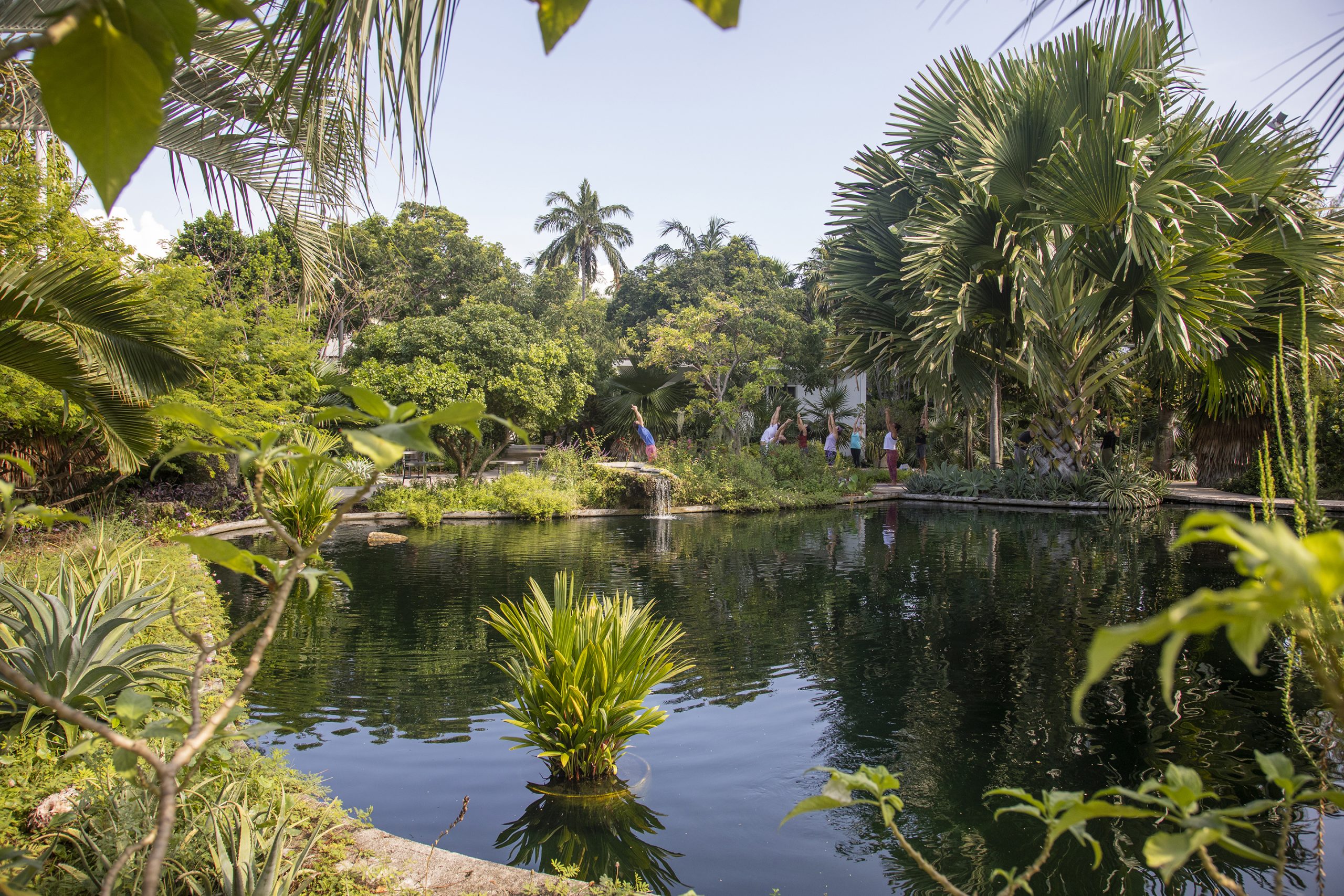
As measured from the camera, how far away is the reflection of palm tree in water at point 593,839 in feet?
10.2

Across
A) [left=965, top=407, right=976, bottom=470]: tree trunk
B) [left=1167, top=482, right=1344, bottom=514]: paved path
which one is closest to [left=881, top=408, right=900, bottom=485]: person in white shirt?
[left=965, top=407, right=976, bottom=470]: tree trunk

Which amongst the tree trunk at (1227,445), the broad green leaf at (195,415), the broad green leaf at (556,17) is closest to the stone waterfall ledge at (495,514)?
the tree trunk at (1227,445)

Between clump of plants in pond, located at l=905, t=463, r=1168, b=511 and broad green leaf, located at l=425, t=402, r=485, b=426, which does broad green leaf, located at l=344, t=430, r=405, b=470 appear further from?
clump of plants in pond, located at l=905, t=463, r=1168, b=511

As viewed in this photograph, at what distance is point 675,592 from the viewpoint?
7.82 metres

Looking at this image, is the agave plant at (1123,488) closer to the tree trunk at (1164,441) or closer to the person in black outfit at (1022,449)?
the person in black outfit at (1022,449)

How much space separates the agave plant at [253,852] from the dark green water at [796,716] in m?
0.89

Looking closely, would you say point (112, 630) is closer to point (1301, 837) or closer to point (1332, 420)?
point (1301, 837)

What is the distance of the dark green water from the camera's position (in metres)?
3.24

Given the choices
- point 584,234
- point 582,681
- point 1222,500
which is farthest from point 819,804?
point 584,234

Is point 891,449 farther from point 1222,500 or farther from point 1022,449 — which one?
point 1222,500

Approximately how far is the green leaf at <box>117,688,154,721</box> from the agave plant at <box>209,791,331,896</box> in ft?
3.61

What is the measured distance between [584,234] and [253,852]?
136 feet

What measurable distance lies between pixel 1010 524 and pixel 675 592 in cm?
733

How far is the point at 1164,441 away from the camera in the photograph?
18.0m
